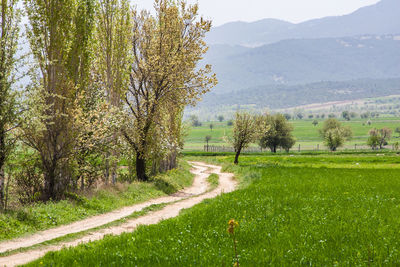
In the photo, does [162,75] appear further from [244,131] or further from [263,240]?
[244,131]

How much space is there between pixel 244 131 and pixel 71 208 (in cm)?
5066

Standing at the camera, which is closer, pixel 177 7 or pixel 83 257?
pixel 83 257

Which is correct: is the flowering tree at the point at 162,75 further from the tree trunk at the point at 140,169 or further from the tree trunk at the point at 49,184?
the tree trunk at the point at 49,184

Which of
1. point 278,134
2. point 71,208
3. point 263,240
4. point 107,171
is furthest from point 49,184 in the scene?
point 278,134

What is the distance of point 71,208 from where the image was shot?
65.1ft

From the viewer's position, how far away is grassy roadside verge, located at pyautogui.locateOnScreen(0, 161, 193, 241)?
52.5 ft

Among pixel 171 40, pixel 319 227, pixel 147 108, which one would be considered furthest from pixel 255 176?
pixel 319 227

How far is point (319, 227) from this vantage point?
567 inches

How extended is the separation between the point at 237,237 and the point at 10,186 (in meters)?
14.4

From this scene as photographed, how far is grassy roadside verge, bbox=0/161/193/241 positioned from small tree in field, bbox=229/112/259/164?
3814 cm

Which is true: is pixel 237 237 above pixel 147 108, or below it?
below

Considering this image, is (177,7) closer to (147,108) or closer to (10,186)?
(147,108)

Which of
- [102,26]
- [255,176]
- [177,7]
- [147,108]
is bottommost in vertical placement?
[255,176]

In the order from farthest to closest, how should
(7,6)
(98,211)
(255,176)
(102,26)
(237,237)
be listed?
(255,176)
(102,26)
(98,211)
(7,6)
(237,237)
